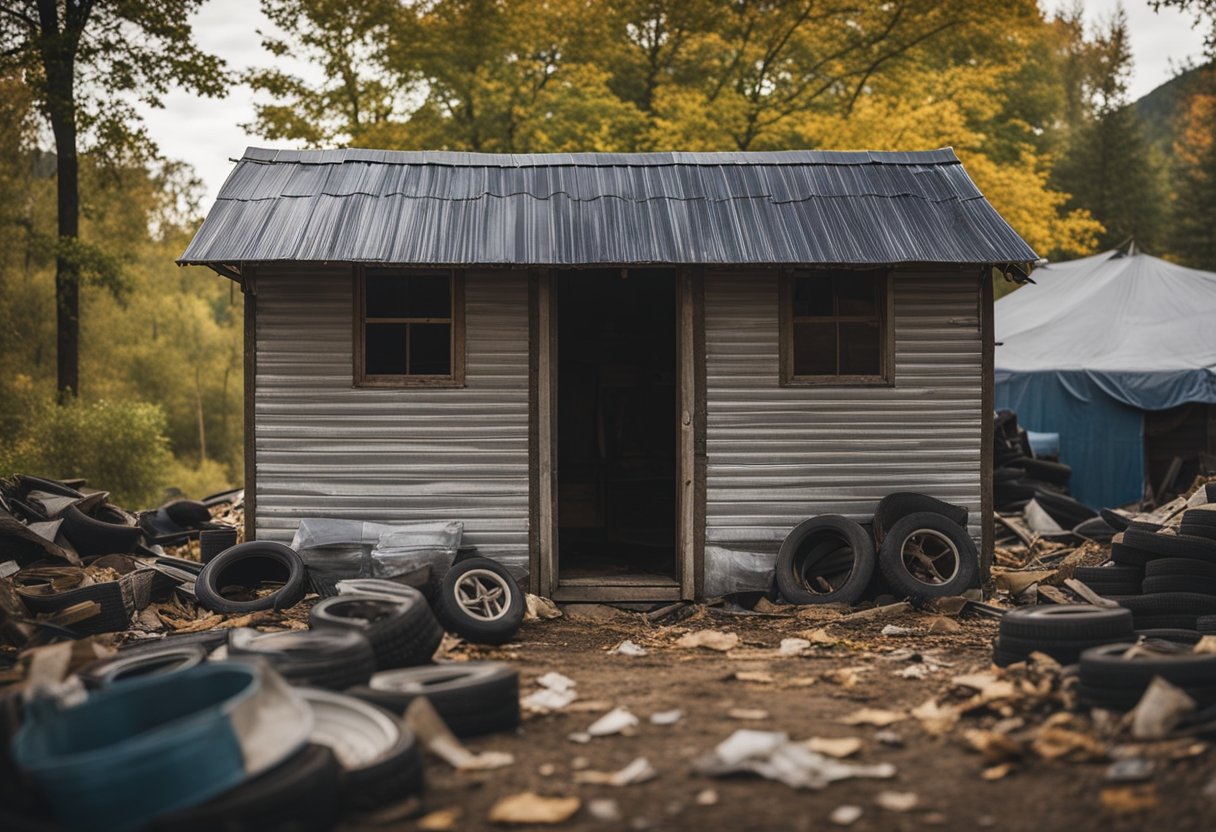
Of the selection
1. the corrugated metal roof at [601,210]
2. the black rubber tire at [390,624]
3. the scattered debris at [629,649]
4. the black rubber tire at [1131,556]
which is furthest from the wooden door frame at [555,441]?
the black rubber tire at [1131,556]

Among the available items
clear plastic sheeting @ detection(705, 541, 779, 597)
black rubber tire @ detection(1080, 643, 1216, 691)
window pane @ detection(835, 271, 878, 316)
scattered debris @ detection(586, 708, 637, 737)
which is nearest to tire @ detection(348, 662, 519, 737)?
scattered debris @ detection(586, 708, 637, 737)

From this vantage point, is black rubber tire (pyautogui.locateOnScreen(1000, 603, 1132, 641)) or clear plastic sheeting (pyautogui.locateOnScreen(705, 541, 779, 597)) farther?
clear plastic sheeting (pyautogui.locateOnScreen(705, 541, 779, 597))

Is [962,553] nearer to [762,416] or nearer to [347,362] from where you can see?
[762,416]

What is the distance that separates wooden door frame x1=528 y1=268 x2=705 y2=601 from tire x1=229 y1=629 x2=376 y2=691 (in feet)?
12.8

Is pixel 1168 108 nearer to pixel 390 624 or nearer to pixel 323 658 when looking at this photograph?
pixel 390 624

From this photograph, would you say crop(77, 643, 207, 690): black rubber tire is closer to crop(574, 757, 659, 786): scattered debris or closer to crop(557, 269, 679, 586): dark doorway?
crop(574, 757, 659, 786): scattered debris

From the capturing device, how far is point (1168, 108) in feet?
232

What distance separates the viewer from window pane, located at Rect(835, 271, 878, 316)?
11031mm

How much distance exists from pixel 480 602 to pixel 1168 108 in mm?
74524

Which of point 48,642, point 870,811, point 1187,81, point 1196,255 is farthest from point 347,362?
point 1187,81

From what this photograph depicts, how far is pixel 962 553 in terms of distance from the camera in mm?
10453

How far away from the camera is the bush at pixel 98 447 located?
64.5 ft

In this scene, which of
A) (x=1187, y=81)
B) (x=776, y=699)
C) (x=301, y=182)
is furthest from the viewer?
(x=1187, y=81)

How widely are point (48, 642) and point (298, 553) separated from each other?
7.90 ft
